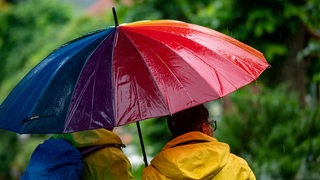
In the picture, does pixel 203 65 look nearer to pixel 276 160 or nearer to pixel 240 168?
pixel 240 168

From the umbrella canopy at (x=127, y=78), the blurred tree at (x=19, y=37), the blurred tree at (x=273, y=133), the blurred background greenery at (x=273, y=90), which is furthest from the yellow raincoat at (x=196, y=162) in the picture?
the blurred tree at (x=19, y=37)

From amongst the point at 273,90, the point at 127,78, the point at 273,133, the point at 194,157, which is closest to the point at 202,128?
the point at 194,157

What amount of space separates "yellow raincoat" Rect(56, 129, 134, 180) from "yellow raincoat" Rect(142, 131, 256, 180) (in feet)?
1.20

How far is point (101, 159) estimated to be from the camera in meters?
3.86

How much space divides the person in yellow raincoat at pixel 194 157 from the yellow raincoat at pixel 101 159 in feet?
1.22

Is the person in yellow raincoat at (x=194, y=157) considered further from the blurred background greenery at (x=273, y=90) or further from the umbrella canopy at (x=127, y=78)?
the blurred background greenery at (x=273, y=90)

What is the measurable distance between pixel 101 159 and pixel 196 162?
2.29 feet

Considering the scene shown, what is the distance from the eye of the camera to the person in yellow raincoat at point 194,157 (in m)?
3.41

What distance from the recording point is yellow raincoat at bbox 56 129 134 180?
152 inches

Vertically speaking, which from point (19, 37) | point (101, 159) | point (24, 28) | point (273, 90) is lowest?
point (19, 37)

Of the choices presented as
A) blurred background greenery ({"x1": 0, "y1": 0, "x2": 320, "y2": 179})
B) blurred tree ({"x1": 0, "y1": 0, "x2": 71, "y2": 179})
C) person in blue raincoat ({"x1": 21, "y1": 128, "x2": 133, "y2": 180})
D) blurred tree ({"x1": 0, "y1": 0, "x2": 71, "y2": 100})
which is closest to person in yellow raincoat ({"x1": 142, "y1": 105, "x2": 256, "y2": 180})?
person in blue raincoat ({"x1": 21, "y1": 128, "x2": 133, "y2": 180})

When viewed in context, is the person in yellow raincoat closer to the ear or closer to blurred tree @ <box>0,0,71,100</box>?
the ear

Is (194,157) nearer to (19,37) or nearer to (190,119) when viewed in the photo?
(190,119)

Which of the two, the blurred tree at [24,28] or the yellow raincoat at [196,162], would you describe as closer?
the yellow raincoat at [196,162]
